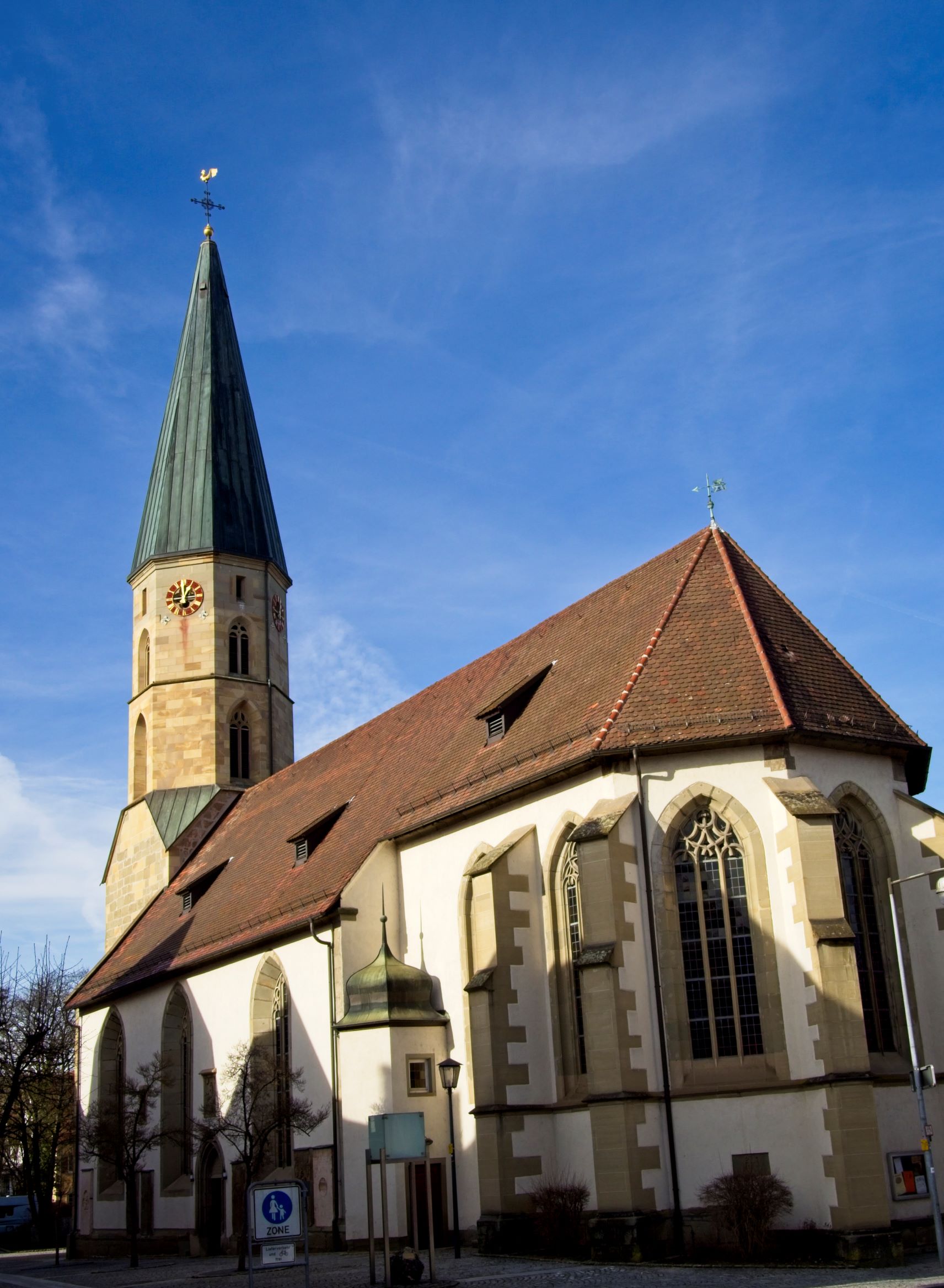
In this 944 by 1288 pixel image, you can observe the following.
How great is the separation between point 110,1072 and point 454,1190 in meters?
16.2

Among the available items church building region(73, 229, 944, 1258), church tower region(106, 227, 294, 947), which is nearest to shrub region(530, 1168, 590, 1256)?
church building region(73, 229, 944, 1258)

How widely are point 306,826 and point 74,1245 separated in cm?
1293

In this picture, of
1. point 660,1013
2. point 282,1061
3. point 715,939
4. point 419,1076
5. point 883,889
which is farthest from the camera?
point 282,1061

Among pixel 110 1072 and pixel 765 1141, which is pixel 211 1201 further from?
pixel 765 1141

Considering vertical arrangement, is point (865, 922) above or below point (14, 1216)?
above

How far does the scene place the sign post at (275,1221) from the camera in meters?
13.1

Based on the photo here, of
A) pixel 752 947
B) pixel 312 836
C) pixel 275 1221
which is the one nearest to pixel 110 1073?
pixel 312 836

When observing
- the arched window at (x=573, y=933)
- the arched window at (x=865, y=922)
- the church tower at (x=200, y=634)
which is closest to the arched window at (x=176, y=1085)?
the church tower at (x=200, y=634)

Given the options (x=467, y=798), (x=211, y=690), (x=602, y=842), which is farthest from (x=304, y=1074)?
(x=211, y=690)

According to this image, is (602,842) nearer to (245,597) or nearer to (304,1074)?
(304,1074)

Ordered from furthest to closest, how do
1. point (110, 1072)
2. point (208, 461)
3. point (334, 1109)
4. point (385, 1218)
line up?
point (208, 461) < point (110, 1072) < point (334, 1109) < point (385, 1218)

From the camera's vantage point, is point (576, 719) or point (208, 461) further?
point (208, 461)

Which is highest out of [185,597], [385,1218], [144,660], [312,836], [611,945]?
[185,597]

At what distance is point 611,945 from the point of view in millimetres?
18984
